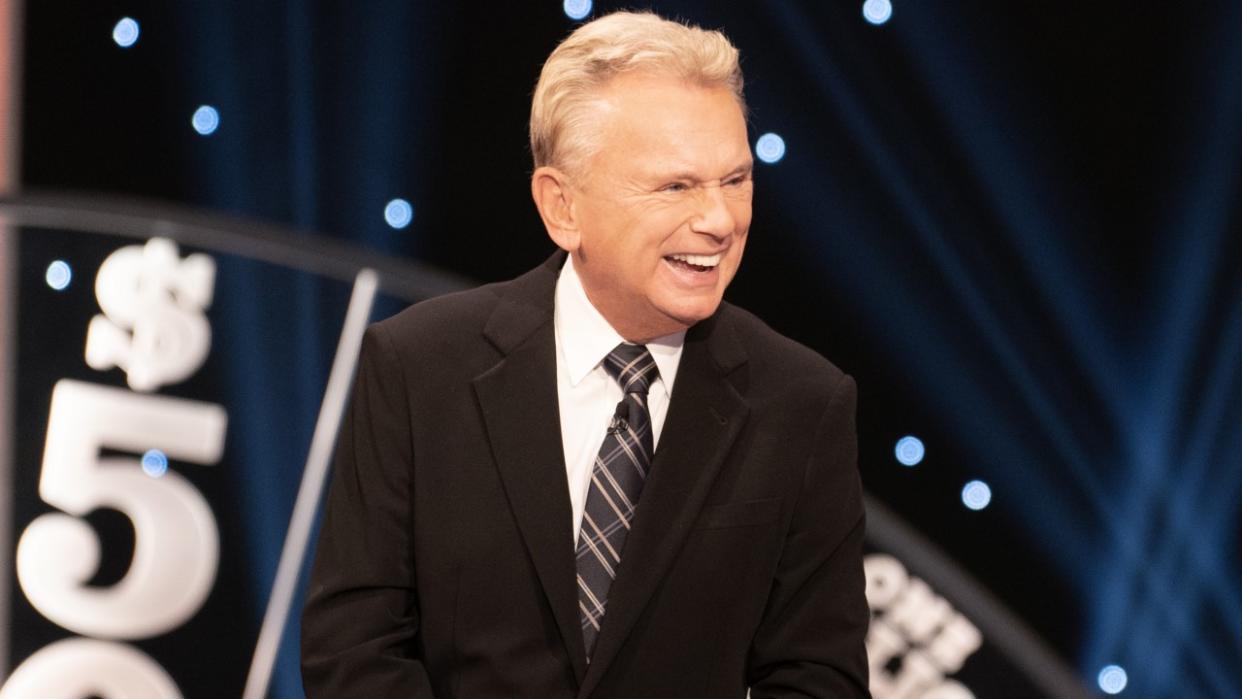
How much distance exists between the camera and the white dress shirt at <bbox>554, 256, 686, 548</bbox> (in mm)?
1791

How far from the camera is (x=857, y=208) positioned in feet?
9.71

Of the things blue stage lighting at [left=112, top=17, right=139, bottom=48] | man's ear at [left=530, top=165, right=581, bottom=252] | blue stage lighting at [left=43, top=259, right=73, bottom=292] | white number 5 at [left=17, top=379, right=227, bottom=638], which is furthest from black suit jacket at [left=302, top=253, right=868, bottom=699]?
blue stage lighting at [left=112, top=17, right=139, bottom=48]

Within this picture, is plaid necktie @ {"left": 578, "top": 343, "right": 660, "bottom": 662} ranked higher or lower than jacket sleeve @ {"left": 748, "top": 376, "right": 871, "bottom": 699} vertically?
higher

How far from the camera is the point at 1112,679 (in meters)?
2.97

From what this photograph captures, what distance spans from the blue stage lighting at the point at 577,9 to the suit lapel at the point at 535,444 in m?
1.29

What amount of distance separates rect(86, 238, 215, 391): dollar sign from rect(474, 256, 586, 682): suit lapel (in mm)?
1342

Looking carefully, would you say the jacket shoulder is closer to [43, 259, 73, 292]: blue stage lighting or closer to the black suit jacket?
the black suit jacket

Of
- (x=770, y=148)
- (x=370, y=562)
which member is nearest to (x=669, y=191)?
(x=370, y=562)

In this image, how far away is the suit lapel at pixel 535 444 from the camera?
169cm

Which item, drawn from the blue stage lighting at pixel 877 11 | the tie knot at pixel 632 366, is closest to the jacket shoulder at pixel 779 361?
the tie knot at pixel 632 366

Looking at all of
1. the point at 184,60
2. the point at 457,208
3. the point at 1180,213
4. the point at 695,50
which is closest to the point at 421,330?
the point at 695,50

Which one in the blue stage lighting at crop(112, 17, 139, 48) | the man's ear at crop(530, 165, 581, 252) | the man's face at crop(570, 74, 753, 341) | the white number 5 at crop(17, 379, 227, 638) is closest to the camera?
the man's face at crop(570, 74, 753, 341)

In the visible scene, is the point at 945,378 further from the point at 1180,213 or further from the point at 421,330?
the point at 421,330

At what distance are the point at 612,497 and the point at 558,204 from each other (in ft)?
1.19
